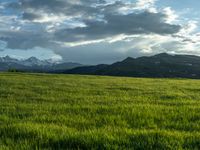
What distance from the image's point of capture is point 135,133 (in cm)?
1123

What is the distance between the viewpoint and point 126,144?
10.1 meters

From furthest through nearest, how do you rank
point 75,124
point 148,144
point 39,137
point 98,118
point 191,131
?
point 98,118
point 75,124
point 191,131
point 39,137
point 148,144

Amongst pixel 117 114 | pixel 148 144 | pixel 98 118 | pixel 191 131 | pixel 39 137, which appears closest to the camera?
pixel 148 144

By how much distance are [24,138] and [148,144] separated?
→ 3601 mm

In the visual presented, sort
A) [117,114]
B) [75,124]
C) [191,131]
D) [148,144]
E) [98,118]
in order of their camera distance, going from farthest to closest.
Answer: [117,114], [98,118], [75,124], [191,131], [148,144]

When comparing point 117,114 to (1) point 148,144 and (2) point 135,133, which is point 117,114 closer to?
(2) point 135,133

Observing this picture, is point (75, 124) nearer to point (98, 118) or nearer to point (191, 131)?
point (98, 118)

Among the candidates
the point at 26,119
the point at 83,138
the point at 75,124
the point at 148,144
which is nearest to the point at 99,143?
the point at 83,138

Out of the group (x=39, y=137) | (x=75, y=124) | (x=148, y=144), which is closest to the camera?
(x=148, y=144)

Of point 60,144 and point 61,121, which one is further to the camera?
point 61,121

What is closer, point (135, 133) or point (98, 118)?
point (135, 133)

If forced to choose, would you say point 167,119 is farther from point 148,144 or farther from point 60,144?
point 60,144

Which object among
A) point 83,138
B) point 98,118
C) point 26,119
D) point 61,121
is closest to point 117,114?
point 98,118

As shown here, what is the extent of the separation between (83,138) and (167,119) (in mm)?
4958
